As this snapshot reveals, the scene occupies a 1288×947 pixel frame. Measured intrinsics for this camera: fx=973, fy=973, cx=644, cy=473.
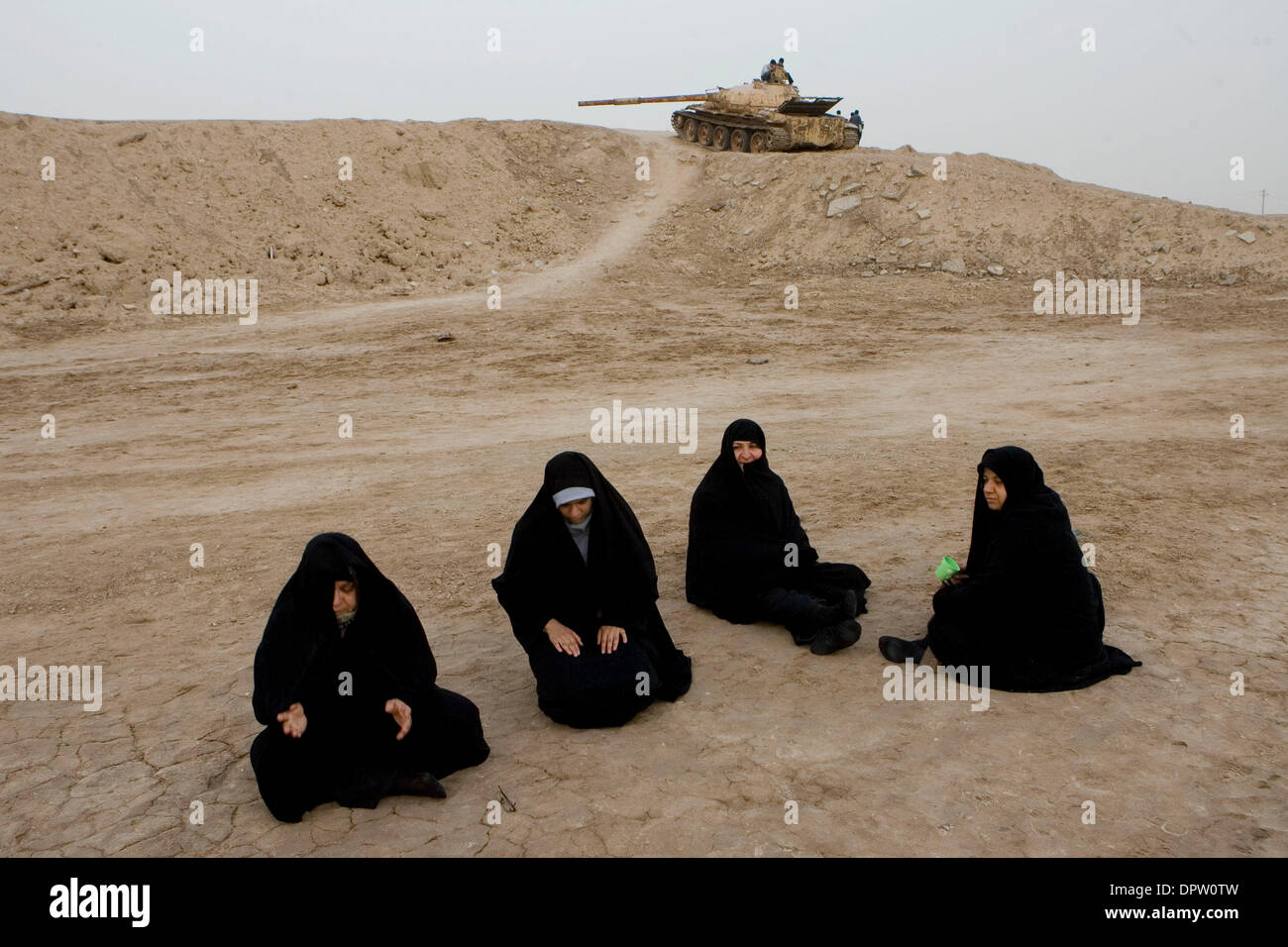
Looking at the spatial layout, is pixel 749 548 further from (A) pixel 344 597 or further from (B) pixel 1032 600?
(A) pixel 344 597

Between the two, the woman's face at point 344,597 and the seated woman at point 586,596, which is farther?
the seated woman at point 586,596

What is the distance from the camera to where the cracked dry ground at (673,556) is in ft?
10.9

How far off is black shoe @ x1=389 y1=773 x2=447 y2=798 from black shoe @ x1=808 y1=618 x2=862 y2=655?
6.23 feet

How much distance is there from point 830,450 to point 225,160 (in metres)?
18.6

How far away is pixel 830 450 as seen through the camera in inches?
341

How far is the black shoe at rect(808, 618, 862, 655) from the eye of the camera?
451 cm

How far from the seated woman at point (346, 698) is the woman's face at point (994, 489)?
7.75 ft

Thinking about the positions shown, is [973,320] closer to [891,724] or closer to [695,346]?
[695,346]

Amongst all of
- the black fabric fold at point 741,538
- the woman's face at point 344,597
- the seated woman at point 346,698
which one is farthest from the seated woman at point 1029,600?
the woman's face at point 344,597

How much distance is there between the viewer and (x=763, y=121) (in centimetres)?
2647
